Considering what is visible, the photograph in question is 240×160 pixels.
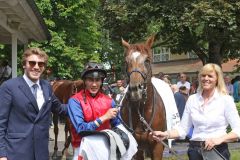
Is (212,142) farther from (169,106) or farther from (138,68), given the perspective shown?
(169,106)

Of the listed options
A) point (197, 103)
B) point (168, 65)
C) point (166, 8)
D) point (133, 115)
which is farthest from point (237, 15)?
point (168, 65)

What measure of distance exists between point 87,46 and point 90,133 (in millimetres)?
26782

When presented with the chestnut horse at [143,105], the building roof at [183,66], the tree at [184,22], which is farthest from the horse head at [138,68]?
the building roof at [183,66]

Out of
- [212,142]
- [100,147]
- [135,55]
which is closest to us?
[100,147]

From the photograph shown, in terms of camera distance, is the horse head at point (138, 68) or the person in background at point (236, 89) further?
the person in background at point (236, 89)

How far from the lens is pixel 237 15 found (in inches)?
894

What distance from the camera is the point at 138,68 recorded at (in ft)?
21.5

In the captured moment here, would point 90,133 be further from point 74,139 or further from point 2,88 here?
point 2,88

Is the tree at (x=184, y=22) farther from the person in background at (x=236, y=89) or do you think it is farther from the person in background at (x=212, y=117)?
the person in background at (x=212, y=117)

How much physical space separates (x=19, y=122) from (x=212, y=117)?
186 cm

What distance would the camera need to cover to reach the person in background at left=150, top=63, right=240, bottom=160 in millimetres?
→ 4520

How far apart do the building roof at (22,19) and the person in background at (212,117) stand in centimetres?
457

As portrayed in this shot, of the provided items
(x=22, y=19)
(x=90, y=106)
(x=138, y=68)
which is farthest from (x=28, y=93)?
(x=22, y=19)

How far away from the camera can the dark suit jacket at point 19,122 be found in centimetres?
430
